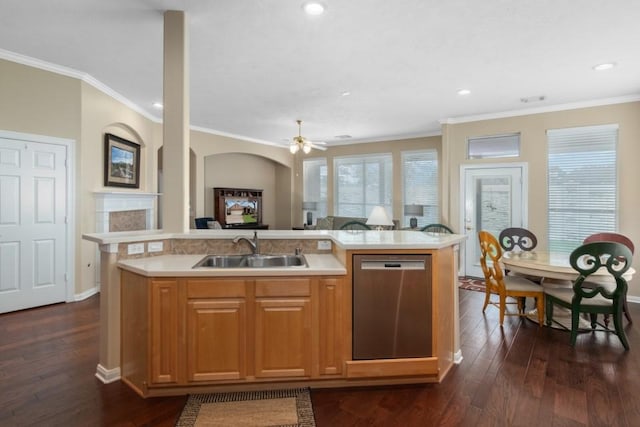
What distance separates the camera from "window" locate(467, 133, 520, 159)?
5379 millimetres

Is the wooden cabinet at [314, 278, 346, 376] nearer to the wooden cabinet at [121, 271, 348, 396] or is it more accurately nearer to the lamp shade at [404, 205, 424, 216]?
the wooden cabinet at [121, 271, 348, 396]

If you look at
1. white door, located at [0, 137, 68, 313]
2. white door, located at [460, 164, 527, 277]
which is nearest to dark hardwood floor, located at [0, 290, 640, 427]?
white door, located at [0, 137, 68, 313]

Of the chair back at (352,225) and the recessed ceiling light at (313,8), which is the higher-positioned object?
the recessed ceiling light at (313,8)

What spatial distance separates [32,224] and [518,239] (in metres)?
6.12

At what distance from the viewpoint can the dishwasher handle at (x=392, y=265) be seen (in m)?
2.30

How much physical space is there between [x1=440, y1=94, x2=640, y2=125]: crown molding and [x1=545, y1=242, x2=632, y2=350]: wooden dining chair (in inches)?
106

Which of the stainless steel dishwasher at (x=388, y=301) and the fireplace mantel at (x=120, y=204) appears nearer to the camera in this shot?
the stainless steel dishwasher at (x=388, y=301)

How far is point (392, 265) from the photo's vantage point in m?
2.31

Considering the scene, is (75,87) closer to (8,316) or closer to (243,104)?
(243,104)

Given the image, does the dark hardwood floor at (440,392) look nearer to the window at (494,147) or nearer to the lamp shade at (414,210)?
the window at (494,147)

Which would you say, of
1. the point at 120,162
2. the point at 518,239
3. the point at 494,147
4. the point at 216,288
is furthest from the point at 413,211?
the point at 216,288

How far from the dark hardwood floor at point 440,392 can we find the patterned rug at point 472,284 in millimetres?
1857

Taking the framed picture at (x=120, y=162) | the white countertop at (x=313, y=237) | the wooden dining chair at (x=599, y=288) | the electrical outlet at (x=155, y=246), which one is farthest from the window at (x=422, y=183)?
the electrical outlet at (x=155, y=246)

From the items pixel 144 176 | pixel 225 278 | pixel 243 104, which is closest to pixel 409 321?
pixel 225 278
